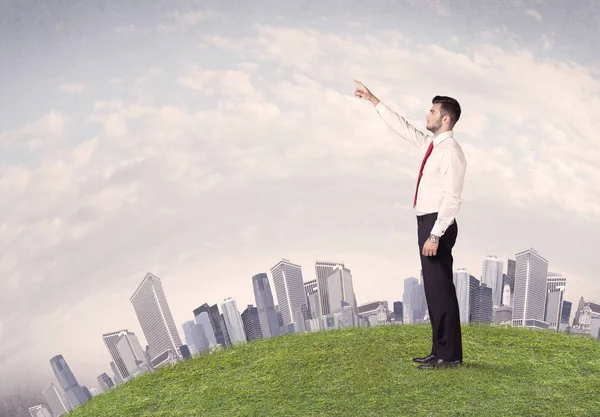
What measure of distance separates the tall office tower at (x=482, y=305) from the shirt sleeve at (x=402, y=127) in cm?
280

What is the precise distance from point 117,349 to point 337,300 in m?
3.38

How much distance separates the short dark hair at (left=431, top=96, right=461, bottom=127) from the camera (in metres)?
5.57

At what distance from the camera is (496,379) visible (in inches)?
231

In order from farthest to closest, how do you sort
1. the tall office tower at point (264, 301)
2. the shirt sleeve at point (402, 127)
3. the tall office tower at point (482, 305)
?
the tall office tower at point (264, 301) < the tall office tower at point (482, 305) < the shirt sleeve at point (402, 127)

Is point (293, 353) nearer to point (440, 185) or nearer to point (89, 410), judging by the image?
point (89, 410)

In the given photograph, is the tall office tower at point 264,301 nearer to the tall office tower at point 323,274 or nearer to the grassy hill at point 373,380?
the tall office tower at point 323,274

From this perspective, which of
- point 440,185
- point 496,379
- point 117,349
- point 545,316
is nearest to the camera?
point 440,185

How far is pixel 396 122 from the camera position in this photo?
594cm

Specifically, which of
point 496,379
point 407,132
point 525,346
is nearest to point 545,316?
point 525,346

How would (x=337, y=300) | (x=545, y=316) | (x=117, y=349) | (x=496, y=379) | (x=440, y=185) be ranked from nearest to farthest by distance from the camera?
(x=440, y=185)
(x=496, y=379)
(x=545, y=316)
(x=337, y=300)
(x=117, y=349)

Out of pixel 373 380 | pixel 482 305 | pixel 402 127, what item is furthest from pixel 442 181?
pixel 482 305

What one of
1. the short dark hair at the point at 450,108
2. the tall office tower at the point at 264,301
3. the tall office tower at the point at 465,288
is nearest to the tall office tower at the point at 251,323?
the tall office tower at the point at 264,301

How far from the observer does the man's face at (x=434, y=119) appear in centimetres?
558

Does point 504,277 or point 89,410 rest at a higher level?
point 89,410
